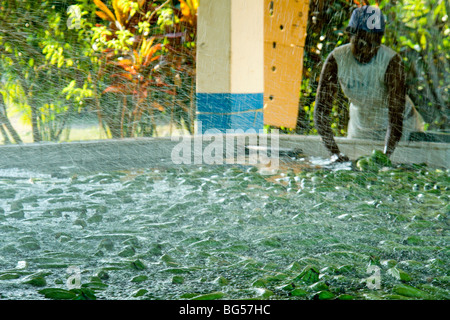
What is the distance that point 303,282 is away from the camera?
109 centimetres

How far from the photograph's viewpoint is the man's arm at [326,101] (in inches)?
114

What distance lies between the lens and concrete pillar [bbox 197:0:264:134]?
2.96 metres

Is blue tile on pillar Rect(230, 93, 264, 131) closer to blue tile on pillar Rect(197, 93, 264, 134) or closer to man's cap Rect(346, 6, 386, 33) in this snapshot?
blue tile on pillar Rect(197, 93, 264, 134)

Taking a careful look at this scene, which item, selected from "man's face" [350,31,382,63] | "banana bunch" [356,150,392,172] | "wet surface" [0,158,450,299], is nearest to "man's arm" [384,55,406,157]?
"man's face" [350,31,382,63]

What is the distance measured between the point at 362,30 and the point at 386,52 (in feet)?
0.64

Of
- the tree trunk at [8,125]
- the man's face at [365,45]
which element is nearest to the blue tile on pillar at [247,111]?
the man's face at [365,45]

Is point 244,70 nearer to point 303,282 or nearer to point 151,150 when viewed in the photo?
point 151,150

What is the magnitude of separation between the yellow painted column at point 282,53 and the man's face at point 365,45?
740mm

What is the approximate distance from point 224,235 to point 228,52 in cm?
173

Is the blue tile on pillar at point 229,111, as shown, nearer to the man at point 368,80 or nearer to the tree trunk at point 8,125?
the man at point 368,80

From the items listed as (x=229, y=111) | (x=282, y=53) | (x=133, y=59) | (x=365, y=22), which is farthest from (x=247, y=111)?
(x=133, y=59)
